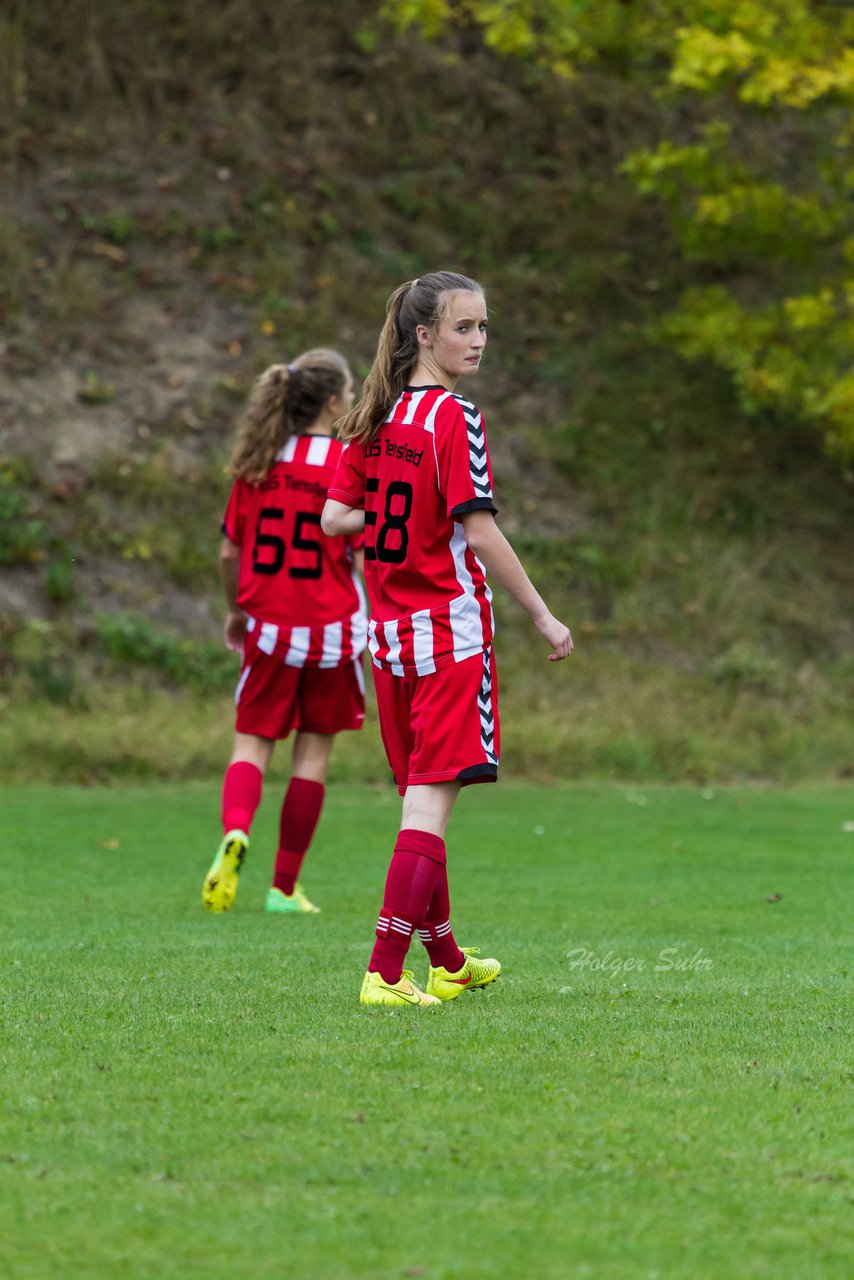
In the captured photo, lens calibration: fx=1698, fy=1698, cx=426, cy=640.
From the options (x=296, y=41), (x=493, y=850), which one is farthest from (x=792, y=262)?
(x=493, y=850)

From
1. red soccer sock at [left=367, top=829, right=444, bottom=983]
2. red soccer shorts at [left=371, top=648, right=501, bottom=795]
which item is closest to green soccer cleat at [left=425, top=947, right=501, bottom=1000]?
red soccer sock at [left=367, top=829, right=444, bottom=983]

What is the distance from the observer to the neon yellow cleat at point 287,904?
24.4 feet

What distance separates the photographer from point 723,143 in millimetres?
16484

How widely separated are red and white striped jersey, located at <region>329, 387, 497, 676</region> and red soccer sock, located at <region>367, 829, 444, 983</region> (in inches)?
19.9

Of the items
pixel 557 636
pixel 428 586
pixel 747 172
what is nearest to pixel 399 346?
pixel 428 586

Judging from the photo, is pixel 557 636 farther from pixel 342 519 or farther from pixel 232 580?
pixel 232 580

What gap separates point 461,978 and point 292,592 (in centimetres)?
279

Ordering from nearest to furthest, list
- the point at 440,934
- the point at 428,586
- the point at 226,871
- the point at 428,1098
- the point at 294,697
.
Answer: the point at 428,1098 → the point at 428,586 → the point at 440,934 → the point at 226,871 → the point at 294,697

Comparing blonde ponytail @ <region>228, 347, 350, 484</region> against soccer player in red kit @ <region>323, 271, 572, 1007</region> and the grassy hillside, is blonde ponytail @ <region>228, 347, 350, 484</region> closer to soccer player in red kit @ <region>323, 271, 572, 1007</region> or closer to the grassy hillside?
soccer player in red kit @ <region>323, 271, 572, 1007</region>

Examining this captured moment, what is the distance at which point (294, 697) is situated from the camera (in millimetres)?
7648

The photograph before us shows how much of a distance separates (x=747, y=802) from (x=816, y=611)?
4.71 meters

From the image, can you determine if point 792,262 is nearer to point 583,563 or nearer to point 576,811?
point 583,563

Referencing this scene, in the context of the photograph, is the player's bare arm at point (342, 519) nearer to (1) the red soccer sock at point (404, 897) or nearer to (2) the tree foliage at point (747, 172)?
(1) the red soccer sock at point (404, 897)

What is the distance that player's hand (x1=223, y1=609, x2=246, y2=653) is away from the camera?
7.68 meters
